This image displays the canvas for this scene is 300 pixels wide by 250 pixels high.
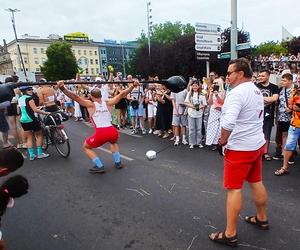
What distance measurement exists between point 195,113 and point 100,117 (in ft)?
9.72

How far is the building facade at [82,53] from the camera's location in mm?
106562

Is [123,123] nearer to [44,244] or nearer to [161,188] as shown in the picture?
[161,188]

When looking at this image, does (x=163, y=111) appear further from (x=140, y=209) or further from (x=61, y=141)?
(x=140, y=209)

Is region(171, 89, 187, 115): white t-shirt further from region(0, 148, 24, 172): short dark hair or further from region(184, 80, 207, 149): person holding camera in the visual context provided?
region(0, 148, 24, 172): short dark hair

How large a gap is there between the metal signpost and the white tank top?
6741mm

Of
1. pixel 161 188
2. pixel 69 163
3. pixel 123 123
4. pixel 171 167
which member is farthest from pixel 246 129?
pixel 123 123

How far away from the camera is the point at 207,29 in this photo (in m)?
12.1

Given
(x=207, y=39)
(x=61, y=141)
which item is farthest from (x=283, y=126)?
(x=207, y=39)

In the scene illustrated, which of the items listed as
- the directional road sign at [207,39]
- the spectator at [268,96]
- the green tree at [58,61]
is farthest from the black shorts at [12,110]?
the green tree at [58,61]

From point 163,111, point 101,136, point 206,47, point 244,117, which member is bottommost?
point 163,111

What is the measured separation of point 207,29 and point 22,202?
9.48 meters

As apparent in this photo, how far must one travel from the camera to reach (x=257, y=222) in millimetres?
3793

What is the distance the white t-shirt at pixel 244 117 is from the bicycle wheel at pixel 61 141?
5.11 m

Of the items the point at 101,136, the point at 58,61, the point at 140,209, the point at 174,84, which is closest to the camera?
the point at 174,84
